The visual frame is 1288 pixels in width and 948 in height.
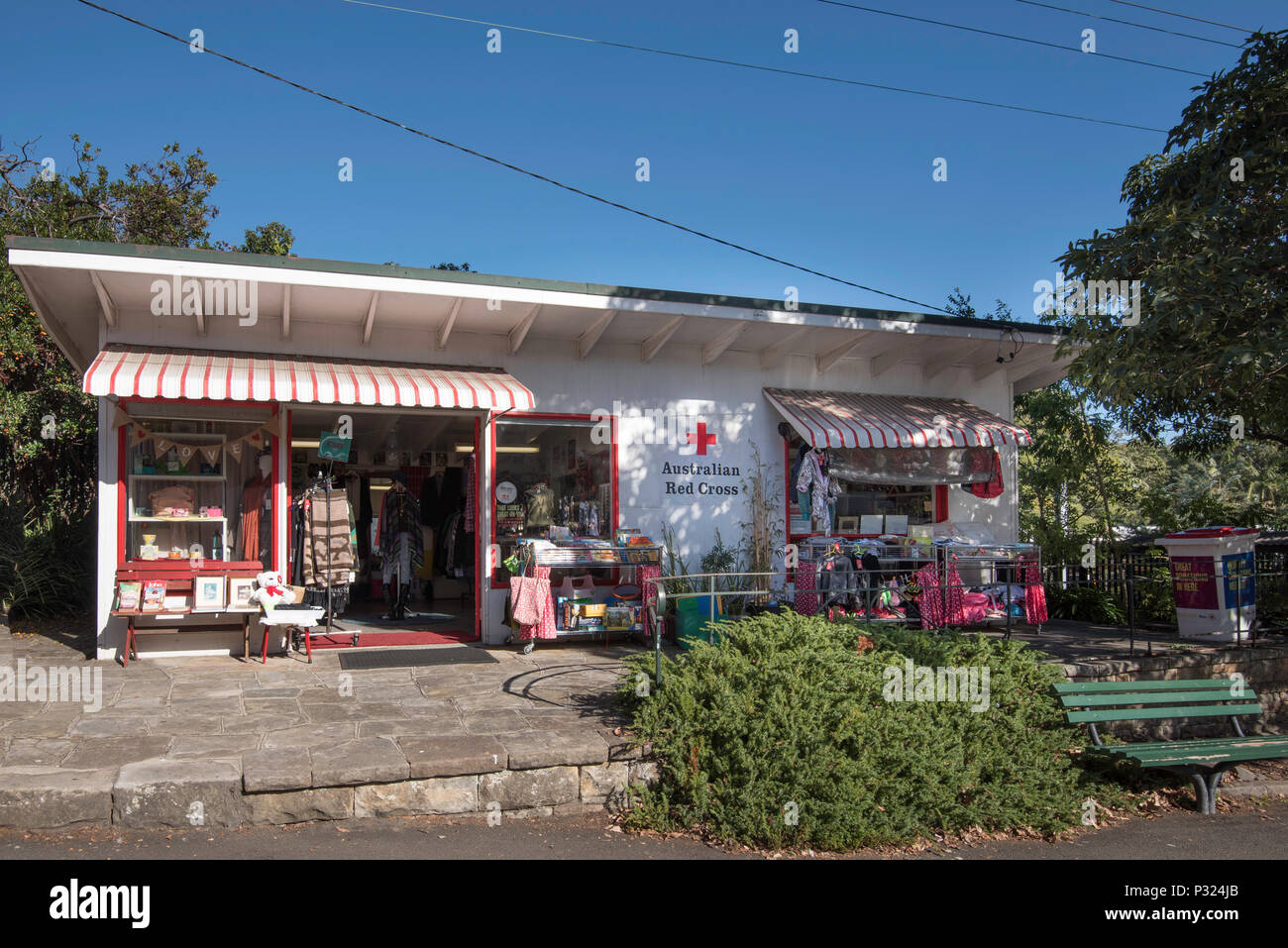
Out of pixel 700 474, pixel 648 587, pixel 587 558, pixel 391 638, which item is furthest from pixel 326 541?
pixel 700 474

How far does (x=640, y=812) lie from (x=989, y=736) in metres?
2.40

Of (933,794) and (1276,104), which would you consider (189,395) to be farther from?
(1276,104)

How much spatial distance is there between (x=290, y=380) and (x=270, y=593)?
2.02 metres

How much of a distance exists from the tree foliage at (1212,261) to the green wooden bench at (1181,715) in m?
2.45

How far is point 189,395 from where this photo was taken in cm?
741

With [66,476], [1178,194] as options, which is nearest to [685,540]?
[1178,194]

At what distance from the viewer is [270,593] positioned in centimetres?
809

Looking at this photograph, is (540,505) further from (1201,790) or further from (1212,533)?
(1212,533)

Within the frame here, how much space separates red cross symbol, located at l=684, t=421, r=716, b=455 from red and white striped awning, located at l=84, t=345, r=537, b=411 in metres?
2.28

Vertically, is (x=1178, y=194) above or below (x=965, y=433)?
above

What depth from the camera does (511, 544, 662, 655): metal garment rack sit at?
28.6 ft
